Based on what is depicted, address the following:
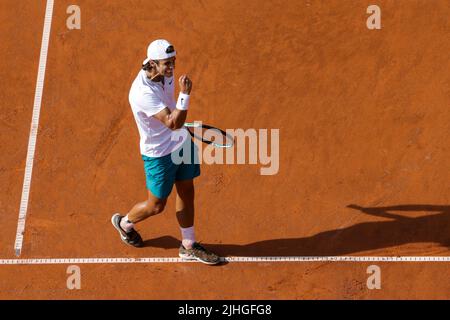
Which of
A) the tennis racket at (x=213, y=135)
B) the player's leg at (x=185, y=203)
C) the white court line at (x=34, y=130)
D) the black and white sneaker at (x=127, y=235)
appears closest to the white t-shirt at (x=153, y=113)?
the player's leg at (x=185, y=203)

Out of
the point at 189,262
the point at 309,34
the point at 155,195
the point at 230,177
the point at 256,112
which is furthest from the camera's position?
the point at 309,34

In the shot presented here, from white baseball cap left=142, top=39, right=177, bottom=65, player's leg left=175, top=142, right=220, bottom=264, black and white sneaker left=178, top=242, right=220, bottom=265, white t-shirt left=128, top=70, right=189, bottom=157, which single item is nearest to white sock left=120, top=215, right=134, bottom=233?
player's leg left=175, top=142, right=220, bottom=264

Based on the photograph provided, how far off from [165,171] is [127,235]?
121cm

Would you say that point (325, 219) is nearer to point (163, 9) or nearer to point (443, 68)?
point (443, 68)

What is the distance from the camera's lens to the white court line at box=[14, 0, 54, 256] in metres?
8.14

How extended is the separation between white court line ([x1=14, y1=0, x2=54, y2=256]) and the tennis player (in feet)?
4.08

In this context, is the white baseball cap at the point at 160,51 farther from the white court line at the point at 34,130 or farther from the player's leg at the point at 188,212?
the white court line at the point at 34,130

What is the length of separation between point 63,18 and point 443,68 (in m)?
5.90

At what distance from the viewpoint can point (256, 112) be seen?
924 centimetres

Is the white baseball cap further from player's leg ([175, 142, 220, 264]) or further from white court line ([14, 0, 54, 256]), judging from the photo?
white court line ([14, 0, 54, 256])

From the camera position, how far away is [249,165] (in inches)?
343

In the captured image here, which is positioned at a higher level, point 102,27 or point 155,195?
point 102,27

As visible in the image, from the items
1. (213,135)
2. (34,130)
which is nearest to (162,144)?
(213,135)

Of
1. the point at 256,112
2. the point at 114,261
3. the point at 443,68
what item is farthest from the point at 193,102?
the point at 443,68
